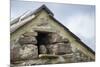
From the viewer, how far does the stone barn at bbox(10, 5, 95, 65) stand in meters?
2.40

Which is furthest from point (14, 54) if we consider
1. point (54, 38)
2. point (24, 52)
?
point (54, 38)

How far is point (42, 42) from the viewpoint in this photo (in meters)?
2.50

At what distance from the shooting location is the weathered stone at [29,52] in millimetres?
2418

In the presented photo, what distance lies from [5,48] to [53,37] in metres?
0.61

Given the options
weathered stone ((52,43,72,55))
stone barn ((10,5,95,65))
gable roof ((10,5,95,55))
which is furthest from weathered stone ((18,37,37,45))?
weathered stone ((52,43,72,55))

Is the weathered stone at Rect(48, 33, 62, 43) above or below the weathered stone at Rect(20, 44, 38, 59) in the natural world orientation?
above

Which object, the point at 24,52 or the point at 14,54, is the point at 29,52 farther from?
the point at 14,54

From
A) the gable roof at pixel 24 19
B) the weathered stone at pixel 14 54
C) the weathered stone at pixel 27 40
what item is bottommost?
Answer: the weathered stone at pixel 14 54

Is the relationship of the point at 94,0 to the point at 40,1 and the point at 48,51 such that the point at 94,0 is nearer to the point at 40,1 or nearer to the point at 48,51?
the point at 40,1

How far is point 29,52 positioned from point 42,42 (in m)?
0.20

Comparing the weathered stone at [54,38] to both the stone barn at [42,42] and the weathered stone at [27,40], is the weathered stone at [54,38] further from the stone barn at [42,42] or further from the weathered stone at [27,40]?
the weathered stone at [27,40]

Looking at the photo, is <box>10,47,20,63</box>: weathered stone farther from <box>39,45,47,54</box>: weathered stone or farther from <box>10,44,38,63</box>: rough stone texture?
<box>39,45,47,54</box>: weathered stone

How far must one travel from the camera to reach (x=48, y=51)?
2531 millimetres

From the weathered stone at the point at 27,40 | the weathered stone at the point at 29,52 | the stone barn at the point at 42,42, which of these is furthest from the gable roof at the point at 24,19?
the weathered stone at the point at 29,52
